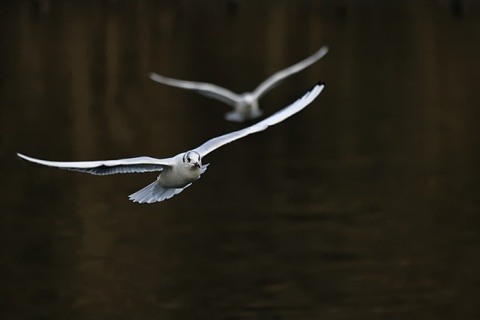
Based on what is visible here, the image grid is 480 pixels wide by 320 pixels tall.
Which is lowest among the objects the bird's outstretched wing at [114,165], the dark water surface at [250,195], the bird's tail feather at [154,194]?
the bird's outstretched wing at [114,165]

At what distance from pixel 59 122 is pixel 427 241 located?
39.7 ft

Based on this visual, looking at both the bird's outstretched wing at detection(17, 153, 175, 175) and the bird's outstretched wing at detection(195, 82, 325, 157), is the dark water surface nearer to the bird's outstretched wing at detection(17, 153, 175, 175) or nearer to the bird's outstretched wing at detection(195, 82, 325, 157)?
the bird's outstretched wing at detection(195, 82, 325, 157)

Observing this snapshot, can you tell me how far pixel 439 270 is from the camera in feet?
53.4

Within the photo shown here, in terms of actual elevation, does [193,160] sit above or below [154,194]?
below

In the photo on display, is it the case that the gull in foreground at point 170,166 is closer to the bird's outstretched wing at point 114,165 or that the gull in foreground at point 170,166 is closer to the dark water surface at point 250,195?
the bird's outstretched wing at point 114,165

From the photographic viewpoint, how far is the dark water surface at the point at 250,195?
49.9ft

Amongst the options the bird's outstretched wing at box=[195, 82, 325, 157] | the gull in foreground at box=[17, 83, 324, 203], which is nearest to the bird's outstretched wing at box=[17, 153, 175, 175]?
the gull in foreground at box=[17, 83, 324, 203]

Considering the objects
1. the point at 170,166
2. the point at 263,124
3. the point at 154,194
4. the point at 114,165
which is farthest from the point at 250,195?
the point at 114,165

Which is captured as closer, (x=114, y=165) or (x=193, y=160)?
(x=114, y=165)

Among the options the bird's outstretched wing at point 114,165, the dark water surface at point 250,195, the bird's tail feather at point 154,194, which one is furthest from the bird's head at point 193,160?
the dark water surface at point 250,195

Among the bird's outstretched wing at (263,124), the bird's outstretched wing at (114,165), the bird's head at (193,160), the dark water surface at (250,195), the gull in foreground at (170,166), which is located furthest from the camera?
the dark water surface at (250,195)

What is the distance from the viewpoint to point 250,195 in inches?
806

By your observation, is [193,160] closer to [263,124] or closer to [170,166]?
[170,166]

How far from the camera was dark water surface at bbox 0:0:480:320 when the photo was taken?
49.9 ft
